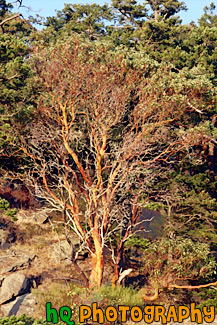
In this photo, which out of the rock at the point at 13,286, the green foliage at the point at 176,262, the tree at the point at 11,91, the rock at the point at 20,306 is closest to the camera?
the rock at the point at 20,306

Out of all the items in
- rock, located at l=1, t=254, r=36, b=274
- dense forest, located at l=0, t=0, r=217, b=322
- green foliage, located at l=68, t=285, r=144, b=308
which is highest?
dense forest, located at l=0, t=0, r=217, b=322

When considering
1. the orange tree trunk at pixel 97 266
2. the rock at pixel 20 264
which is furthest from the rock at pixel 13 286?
the orange tree trunk at pixel 97 266

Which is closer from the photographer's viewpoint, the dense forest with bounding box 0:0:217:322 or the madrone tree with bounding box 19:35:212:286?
the dense forest with bounding box 0:0:217:322

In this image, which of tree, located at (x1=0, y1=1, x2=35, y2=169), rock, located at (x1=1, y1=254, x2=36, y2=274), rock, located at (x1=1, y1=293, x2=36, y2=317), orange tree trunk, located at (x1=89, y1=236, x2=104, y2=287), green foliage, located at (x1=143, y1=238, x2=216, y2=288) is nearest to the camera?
rock, located at (x1=1, y1=293, x2=36, y2=317)

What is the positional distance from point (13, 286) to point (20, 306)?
964 mm

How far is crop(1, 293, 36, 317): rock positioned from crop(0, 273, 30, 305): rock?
0.69 feet

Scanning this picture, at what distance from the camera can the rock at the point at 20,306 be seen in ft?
44.9

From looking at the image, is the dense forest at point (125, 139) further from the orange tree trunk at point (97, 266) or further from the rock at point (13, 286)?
the rock at point (13, 286)

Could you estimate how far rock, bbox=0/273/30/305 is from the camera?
14.3m

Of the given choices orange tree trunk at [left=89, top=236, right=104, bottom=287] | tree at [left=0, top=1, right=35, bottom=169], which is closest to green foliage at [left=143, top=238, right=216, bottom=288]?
orange tree trunk at [left=89, top=236, right=104, bottom=287]

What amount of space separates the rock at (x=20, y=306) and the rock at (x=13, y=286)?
21 centimetres

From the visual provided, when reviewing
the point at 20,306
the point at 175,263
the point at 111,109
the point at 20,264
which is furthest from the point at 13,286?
the point at 111,109

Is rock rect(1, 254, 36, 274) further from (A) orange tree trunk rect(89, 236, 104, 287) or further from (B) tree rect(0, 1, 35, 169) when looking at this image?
(B) tree rect(0, 1, 35, 169)

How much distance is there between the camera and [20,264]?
16.8m
